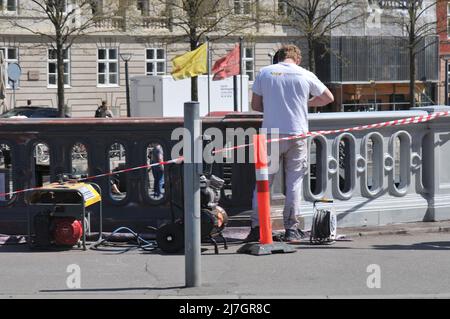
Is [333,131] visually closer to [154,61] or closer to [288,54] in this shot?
[288,54]

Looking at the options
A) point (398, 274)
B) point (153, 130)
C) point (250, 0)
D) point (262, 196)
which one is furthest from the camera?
point (250, 0)

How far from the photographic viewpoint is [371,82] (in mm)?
54531

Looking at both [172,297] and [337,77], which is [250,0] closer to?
[337,77]

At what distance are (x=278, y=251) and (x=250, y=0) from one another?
107ft

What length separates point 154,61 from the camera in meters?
49.7

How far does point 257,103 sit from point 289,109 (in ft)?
1.34

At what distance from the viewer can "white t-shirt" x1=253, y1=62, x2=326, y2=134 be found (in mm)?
8945

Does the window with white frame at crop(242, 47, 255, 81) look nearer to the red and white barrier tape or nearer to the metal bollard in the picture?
the red and white barrier tape

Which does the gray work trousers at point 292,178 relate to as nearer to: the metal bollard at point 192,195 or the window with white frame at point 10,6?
the metal bollard at point 192,195

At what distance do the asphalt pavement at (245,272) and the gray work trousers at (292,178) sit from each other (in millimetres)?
296

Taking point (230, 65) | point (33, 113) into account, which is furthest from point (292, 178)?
point (33, 113)

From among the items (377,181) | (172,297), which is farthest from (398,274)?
(377,181)

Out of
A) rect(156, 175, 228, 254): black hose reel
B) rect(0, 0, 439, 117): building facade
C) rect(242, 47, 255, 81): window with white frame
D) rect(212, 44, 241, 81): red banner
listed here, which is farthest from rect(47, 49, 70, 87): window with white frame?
rect(156, 175, 228, 254): black hose reel

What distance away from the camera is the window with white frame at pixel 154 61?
163ft
